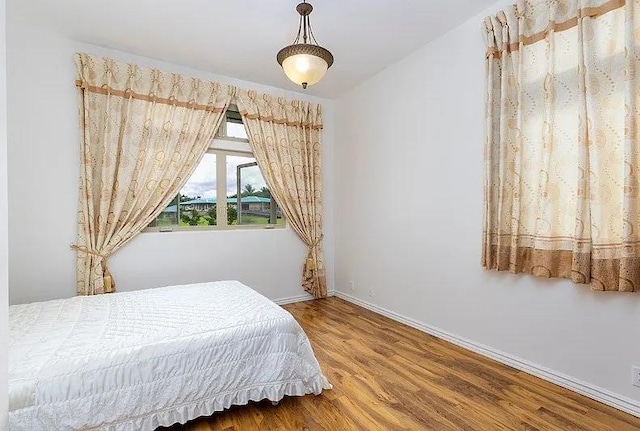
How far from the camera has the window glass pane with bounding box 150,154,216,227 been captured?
3609mm

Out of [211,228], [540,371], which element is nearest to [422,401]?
[540,371]

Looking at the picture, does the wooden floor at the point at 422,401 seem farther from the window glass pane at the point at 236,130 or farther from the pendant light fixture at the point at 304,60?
the window glass pane at the point at 236,130

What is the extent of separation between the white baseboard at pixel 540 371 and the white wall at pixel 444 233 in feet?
0.13

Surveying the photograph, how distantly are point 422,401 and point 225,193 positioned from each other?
9.93 ft

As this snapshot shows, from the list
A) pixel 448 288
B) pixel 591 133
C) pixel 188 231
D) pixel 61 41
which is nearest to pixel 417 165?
pixel 448 288

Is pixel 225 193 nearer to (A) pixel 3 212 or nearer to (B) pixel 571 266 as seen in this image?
(A) pixel 3 212

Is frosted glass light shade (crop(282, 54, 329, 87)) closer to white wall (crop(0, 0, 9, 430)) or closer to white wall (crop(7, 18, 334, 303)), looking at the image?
white wall (crop(0, 0, 9, 430))

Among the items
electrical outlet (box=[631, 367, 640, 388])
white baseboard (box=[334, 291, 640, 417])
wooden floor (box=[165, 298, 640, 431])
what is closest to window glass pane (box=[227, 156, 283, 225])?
wooden floor (box=[165, 298, 640, 431])

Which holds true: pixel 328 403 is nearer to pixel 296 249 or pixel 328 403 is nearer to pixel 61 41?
pixel 296 249

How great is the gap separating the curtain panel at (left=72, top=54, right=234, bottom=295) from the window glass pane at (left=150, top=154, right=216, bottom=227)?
22cm

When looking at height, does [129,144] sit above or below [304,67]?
below

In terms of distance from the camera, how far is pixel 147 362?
1.65 meters

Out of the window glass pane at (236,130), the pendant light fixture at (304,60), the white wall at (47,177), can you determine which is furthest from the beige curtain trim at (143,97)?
the pendant light fixture at (304,60)

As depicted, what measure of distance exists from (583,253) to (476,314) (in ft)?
3.35
